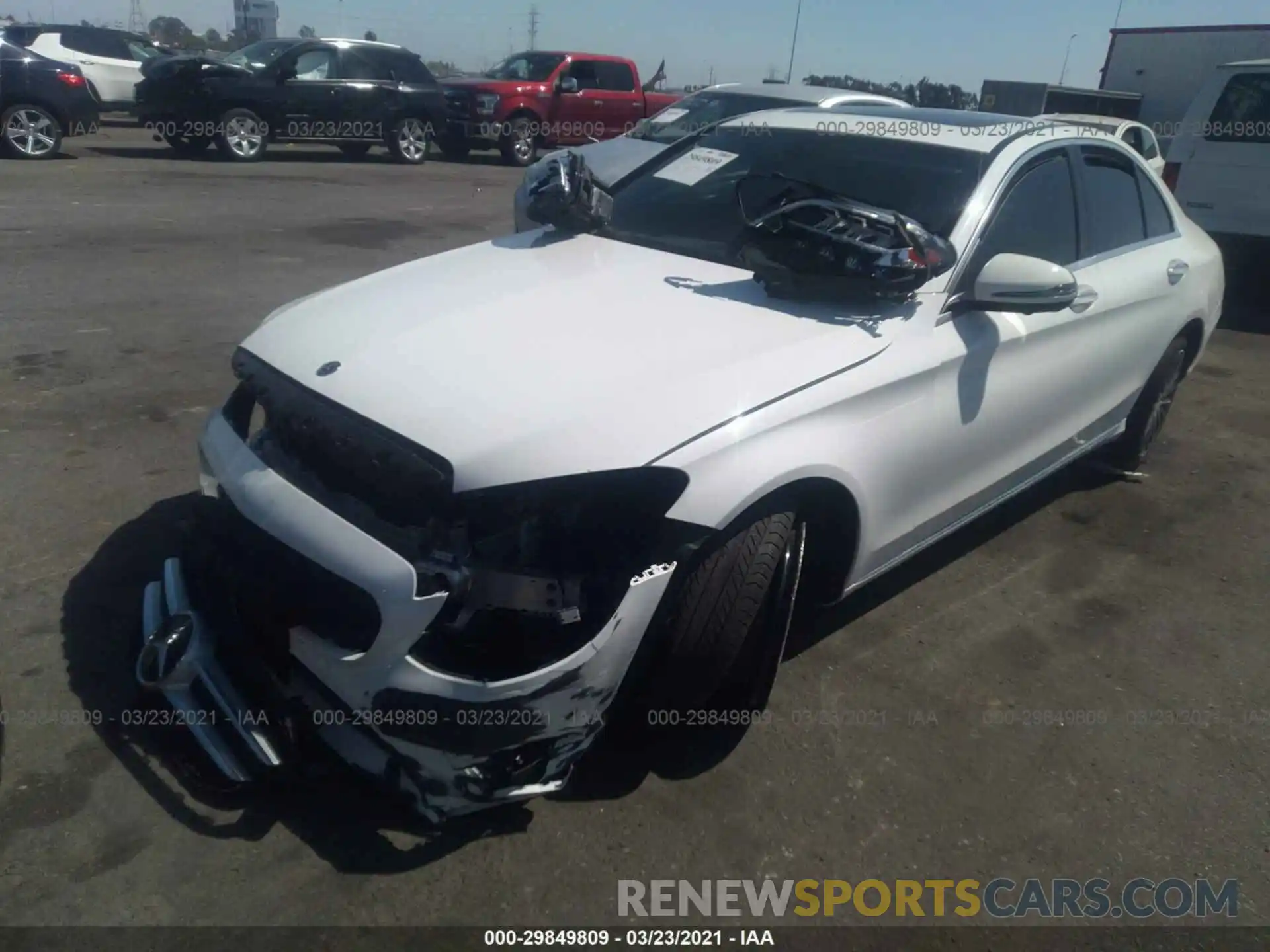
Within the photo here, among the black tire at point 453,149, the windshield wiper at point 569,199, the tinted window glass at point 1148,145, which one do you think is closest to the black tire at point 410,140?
the black tire at point 453,149

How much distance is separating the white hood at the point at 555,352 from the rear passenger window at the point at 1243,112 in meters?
7.41

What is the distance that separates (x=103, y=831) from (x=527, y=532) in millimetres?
1268

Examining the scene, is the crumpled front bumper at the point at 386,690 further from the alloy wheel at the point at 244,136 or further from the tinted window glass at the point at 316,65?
the tinted window glass at the point at 316,65

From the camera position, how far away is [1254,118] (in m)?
8.31

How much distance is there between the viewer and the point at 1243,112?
8359 mm

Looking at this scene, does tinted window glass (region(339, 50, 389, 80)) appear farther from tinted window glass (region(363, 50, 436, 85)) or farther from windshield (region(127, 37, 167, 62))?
windshield (region(127, 37, 167, 62))

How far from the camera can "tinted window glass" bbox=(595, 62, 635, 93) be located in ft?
58.1

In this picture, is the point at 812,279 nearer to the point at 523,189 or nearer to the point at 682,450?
the point at 682,450

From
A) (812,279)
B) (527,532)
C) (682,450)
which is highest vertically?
(812,279)

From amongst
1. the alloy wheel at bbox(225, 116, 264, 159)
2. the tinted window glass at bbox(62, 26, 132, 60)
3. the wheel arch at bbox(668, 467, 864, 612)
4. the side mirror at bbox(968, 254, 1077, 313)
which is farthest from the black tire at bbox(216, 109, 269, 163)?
the wheel arch at bbox(668, 467, 864, 612)

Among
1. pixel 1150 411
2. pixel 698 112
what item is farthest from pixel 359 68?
pixel 1150 411

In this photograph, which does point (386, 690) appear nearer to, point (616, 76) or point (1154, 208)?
point (1154, 208)

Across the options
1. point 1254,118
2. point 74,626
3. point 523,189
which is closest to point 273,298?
point 523,189

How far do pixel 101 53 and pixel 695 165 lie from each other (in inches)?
591
